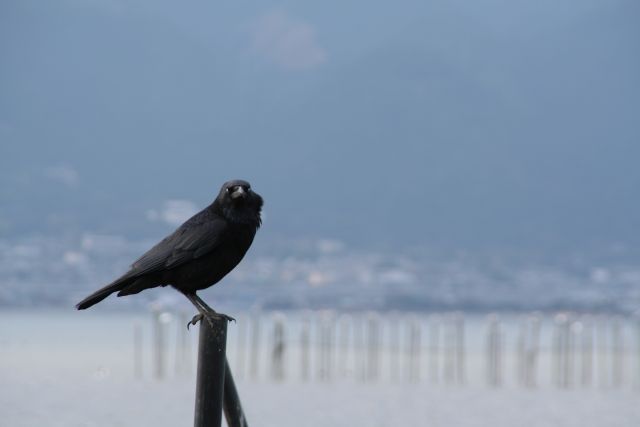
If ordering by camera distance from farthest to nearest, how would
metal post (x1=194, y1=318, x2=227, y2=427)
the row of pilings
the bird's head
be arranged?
the row of pilings < the bird's head < metal post (x1=194, y1=318, x2=227, y2=427)

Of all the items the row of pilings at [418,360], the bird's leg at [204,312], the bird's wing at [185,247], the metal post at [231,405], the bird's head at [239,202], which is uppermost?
the row of pilings at [418,360]

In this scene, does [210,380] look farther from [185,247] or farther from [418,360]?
[418,360]

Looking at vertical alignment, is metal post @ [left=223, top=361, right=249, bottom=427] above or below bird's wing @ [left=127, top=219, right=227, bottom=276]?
below

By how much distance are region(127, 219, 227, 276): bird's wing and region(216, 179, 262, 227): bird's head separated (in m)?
0.09

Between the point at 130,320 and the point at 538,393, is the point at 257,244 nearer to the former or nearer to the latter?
the point at 130,320

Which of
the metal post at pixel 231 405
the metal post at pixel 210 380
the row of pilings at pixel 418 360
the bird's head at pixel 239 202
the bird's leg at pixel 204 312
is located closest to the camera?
the metal post at pixel 210 380

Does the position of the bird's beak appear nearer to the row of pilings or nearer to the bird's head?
the bird's head

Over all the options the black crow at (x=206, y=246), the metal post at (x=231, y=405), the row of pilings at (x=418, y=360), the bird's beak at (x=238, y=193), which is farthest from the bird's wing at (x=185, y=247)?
the row of pilings at (x=418, y=360)

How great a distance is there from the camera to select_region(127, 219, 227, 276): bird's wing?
7562 millimetres

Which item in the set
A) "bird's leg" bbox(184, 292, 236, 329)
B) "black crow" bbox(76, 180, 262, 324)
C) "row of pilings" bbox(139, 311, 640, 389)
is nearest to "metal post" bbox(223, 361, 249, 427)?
"bird's leg" bbox(184, 292, 236, 329)

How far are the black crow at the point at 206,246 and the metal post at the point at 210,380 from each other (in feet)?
3.32

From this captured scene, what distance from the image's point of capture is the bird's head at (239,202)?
7.47 meters

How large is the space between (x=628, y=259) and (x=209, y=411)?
150988mm

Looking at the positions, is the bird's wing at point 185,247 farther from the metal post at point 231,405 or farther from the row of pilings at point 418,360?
the row of pilings at point 418,360
